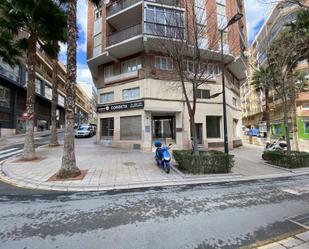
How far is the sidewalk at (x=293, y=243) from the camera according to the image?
10.7 feet

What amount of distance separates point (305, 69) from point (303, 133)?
944cm

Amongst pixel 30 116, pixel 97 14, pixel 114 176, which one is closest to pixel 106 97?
pixel 97 14

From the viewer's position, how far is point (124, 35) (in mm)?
17172

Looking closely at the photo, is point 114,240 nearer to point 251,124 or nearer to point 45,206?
point 45,206

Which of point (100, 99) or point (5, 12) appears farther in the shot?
point (100, 99)

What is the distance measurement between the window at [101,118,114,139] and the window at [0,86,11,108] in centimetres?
1684

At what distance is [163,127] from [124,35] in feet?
29.1

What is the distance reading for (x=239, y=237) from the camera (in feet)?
11.9

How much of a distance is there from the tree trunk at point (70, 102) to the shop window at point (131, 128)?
355 inches

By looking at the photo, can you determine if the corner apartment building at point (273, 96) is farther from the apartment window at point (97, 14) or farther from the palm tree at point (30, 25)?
the apartment window at point (97, 14)

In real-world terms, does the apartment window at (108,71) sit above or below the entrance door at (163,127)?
above

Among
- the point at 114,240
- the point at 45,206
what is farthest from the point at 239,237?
the point at 45,206

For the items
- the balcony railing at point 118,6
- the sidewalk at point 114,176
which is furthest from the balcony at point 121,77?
the sidewalk at point 114,176

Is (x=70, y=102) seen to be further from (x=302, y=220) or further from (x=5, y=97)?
(x=5, y=97)
